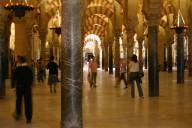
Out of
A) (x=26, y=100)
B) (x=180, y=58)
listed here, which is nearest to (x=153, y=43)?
(x=180, y=58)

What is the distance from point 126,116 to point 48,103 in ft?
11.2

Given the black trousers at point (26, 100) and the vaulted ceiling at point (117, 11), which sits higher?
the vaulted ceiling at point (117, 11)

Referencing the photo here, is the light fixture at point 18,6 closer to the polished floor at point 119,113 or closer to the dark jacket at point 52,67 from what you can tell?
the polished floor at point 119,113

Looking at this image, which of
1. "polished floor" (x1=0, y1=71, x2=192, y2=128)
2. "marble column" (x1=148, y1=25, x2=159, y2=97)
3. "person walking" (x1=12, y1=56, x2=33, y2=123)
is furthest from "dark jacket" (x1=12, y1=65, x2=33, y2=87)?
"marble column" (x1=148, y1=25, x2=159, y2=97)

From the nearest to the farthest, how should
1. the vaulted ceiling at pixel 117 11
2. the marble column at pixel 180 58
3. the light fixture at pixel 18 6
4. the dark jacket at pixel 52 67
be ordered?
the light fixture at pixel 18 6 → the dark jacket at pixel 52 67 → the marble column at pixel 180 58 → the vaulted ceiling at pixel 117 11

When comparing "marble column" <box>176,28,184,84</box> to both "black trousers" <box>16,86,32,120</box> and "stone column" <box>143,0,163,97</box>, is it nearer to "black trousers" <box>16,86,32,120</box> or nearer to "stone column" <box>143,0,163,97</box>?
"stone column" <box>143,0,163,97</box>

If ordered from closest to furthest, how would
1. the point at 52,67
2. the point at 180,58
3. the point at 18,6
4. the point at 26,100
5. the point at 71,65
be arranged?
the point at 71,65, the point at 26,100, the point at 18,6, the point at 52,67, the point at 180,58

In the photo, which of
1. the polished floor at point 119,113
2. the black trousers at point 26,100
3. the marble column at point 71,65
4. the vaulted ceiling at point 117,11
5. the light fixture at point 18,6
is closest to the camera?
the marble column at point 71,65

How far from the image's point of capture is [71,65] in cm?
710

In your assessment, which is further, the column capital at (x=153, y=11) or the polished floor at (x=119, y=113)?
the column capital at (x=153, y=11)

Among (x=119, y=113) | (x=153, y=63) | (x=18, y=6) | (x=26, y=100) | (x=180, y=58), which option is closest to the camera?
(x=26, y=100)

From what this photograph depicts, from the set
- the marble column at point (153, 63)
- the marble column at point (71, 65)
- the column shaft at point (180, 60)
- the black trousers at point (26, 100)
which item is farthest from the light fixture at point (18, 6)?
the column shaft at point (180, 60)

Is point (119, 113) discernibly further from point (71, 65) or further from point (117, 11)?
point (117, 11)

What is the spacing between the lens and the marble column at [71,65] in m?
7.06
